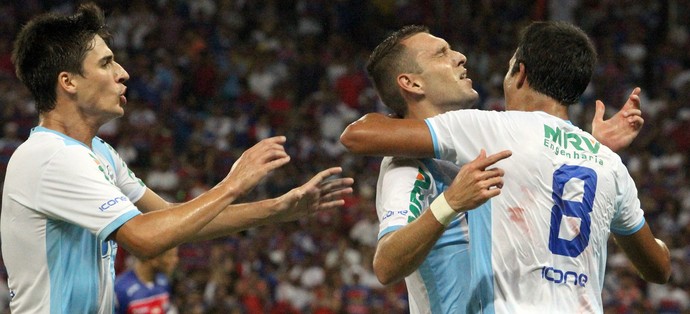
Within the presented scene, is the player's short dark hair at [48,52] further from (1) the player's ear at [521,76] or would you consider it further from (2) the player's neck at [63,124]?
(1) the player's ear at [521,76]

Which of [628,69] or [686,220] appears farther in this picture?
[628,69]

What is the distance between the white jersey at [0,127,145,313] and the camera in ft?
14.1

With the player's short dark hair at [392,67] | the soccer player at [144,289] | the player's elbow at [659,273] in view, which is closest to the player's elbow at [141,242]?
the player's short dark hair at [392,67]

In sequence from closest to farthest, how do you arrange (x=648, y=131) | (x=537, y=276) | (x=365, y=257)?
(x=537, y=276) < (x=365, y=257) < (x=648, y=131)

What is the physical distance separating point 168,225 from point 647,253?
2.28 metres

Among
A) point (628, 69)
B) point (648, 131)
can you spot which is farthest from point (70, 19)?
point (628, 69)

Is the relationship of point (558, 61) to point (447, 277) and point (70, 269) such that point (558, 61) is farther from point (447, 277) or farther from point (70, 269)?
point (70, 269)

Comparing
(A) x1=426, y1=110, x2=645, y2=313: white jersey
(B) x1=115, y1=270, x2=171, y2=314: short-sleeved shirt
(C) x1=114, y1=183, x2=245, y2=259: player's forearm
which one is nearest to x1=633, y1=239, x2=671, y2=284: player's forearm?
(A) x1=426, y1=110, x2=645, y2=313: white jersey

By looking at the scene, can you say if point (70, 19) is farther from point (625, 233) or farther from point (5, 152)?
point (5, 152)

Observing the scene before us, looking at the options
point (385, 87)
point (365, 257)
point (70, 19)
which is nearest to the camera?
point (70, 19)

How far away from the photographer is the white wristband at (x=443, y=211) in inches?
157

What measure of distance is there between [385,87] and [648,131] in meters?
11.6

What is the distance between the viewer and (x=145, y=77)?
51.9 feet

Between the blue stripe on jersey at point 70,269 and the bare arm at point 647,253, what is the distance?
2482mm
